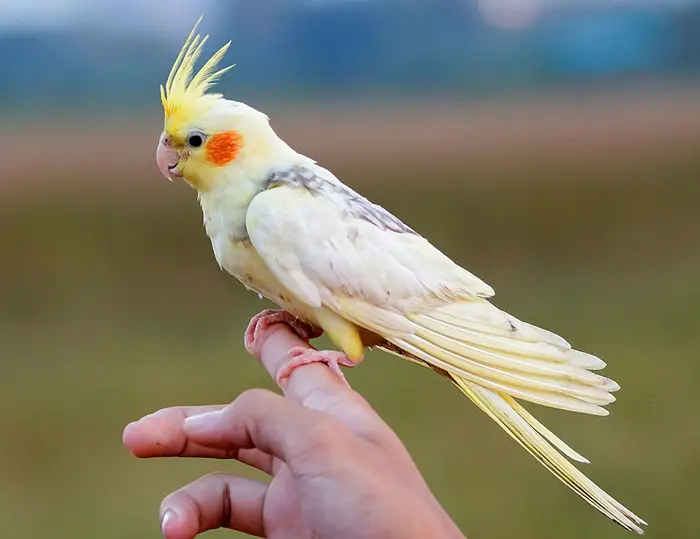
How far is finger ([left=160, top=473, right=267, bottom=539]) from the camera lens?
37.1 inches

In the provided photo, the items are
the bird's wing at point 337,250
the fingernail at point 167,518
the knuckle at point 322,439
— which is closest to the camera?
the knuckle at point 322,439

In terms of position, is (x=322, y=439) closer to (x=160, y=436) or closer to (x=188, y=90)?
(x=160, y=436)

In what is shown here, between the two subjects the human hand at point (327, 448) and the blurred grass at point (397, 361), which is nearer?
the human hand at point (327, 448)

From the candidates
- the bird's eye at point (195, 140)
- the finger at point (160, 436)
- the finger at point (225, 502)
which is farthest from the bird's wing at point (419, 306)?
the finger at point (225, 502)

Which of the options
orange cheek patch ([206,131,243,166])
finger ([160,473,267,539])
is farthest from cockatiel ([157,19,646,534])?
finger ([160,473,267,539])

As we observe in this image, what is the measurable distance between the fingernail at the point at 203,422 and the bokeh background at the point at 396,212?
1.02 metres

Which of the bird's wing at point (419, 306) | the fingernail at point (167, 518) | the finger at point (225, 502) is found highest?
the bird's wing at point (419, 306)

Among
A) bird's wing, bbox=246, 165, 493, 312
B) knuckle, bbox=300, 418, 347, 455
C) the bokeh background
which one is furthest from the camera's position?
the bokeh background

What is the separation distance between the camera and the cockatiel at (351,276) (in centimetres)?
77

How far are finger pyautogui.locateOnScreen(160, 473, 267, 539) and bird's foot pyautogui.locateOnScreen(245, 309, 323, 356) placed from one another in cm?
20

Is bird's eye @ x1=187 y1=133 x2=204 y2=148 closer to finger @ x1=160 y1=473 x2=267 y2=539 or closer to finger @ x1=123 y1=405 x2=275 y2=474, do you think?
finger @ x1=123 y1=405 x2=275 y2=474

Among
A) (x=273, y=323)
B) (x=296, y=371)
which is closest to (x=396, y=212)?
(x=273, y=323)

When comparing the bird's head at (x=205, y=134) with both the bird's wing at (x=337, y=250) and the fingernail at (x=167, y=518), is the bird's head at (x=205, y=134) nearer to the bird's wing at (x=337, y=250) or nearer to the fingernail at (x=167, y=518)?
the bird's wing at (x=337, y=250)

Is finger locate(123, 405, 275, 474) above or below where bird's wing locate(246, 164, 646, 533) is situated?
below
